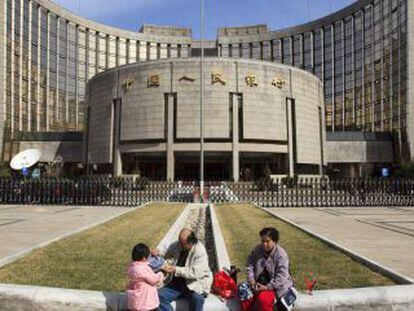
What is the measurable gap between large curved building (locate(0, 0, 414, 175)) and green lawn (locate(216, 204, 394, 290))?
66.3m

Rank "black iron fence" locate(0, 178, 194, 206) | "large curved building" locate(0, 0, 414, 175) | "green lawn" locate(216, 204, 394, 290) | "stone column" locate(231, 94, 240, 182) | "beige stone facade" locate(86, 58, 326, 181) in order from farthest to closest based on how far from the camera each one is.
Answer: "large curved building" locate(0, 0, 414, 175) < "beige stone facade" locate(86, 58, 326, 181) < "stone column" locate(231, 94, 240, 182) < "black iron fence" locate(0, 178, 194, 206) < "green lawn" locate(216, 204, 394, 290)

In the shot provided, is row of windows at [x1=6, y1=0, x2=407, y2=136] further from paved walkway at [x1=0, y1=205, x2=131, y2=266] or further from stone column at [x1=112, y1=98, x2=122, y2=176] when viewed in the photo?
paved walkway at [x1=0, y1=205, x2=131, y2=266]

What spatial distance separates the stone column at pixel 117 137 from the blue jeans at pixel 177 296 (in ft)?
200

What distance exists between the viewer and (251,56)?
4112 inches

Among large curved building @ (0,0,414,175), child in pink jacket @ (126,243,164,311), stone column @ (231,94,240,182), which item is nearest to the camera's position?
child in pink jacket @ (126,243,164,311)

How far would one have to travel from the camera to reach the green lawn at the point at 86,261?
338 inches

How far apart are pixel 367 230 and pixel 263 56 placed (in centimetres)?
9020

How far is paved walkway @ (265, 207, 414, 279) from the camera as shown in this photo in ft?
37.1

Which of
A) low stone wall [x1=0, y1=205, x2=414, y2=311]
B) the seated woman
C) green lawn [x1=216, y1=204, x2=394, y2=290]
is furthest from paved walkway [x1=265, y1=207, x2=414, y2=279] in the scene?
the seated woman

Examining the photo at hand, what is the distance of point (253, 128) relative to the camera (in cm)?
6438

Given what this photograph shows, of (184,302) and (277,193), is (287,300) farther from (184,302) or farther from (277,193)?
(277,193)

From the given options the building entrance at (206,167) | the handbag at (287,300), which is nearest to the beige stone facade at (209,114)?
the building entrance at (206,167)

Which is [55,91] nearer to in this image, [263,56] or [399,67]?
[263,56]

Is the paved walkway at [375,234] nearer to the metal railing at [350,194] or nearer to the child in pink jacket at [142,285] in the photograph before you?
the child in pink jacket at [142,285]
